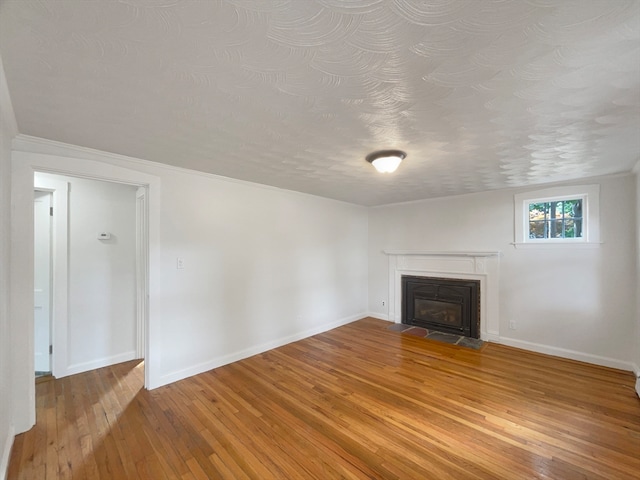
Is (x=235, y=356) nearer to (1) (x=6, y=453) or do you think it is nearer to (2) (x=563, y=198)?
(1) (x=6, y=453)

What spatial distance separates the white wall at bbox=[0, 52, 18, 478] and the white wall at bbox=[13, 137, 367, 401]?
0.20 m

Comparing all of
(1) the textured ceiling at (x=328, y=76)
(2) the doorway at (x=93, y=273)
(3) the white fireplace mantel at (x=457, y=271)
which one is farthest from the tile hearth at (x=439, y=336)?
(2) the doorway at (x=93, y=273)

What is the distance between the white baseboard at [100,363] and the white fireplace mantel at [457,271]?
4.26 metres

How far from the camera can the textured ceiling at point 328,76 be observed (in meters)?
0.99

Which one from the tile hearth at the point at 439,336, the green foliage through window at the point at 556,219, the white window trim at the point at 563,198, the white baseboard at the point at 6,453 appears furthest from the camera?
the tile hearth at the point at 439,336

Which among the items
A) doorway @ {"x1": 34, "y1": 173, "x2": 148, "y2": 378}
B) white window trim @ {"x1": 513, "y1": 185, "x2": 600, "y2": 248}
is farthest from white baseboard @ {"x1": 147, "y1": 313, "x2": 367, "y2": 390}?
white window trim @ {"x1": 513, "y1": 185, "x2": 600, "y2": 248}

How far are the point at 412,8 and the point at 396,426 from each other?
2.68 m

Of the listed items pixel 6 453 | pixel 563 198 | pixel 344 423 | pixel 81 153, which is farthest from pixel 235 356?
pixel 563 198

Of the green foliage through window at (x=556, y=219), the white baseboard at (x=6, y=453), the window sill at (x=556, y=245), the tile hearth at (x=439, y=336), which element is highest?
the green foliage through window at (x=556, y=219)

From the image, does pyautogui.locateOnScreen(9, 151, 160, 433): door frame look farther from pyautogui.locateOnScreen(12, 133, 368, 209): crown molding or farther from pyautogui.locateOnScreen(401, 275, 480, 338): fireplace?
pyautogui.locateOnScreen(401, 275, 480, 338): fireplace

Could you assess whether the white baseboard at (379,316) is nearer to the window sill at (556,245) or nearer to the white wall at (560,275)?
the white wall at (560,275)

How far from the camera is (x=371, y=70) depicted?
129cm

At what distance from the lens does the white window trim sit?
3342mm

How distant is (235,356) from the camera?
3.46 metres
